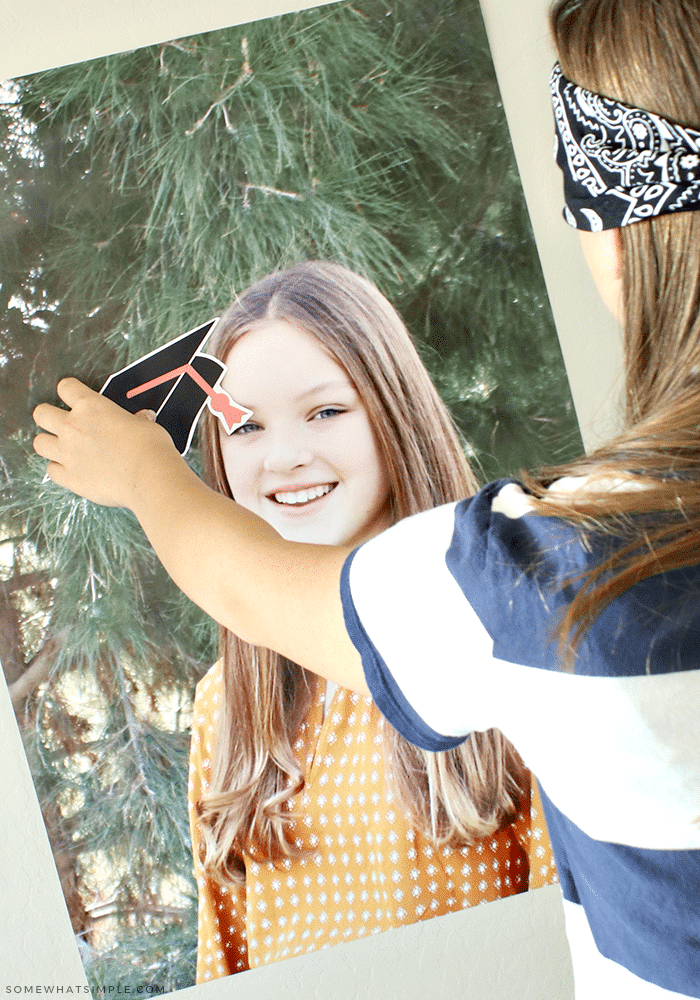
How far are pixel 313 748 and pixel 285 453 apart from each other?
41 centimetres

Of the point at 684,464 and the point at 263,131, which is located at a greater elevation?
the point at 263,131

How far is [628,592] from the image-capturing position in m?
0.49

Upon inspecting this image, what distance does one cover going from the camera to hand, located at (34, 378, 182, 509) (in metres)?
1.10

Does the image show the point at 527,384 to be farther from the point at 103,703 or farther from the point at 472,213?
the point at 103,703

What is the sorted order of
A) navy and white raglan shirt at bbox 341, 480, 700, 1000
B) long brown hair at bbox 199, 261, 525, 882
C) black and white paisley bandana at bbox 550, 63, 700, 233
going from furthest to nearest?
long brown hair at bbox 199, 261, 525, 882 → black and white paisley bandana at bbox 550, 63, 700, 233 → navy and white raglan shirt at bbox 341, 480, 700, 1000

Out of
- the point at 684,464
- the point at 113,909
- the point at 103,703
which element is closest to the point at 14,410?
the point at 103,703

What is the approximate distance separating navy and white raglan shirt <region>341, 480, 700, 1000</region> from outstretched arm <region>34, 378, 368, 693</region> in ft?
0.12

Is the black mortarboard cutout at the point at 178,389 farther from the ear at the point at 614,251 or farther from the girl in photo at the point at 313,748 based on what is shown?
the ear at the point at 614,251

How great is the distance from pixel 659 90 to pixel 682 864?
1.59 ft

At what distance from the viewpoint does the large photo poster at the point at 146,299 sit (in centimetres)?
120

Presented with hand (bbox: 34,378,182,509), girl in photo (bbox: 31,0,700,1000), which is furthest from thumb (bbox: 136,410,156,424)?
girl in photo (bbox: 31,0,700,1000)

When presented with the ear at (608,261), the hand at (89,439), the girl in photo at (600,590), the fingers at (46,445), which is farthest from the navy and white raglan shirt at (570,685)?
the fingers at (46,445)

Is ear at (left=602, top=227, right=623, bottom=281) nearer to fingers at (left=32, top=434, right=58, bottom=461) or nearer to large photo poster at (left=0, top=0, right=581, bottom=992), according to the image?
large photo poster at (left=0, top=0, right=581, bottom=992)

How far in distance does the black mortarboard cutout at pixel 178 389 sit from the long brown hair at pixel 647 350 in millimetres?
653
